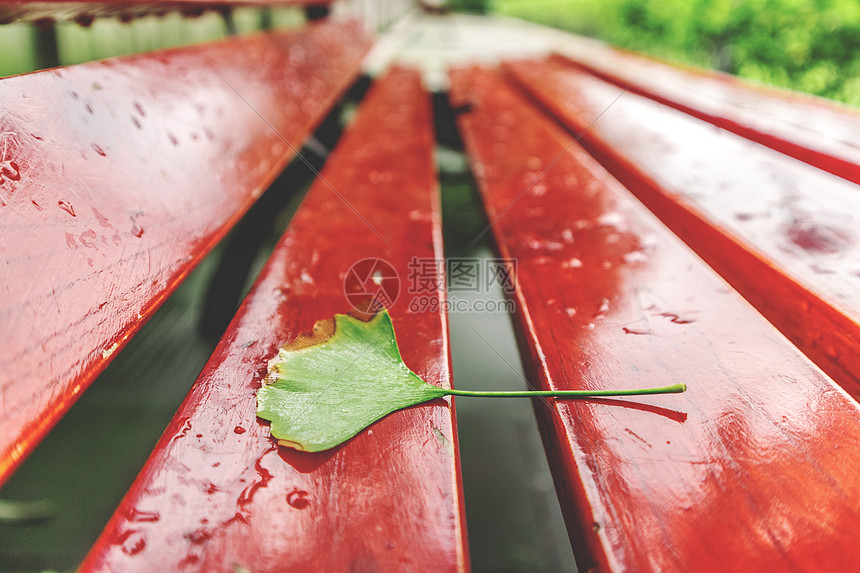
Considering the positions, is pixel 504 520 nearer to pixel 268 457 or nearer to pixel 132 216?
pixel 268 457

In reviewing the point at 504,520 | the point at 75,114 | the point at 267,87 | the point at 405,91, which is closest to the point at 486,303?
the point at 504,520

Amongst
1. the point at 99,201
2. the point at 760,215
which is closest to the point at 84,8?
the point at 99,201

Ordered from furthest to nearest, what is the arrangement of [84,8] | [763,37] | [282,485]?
[763,37], [84,8], [282,485]

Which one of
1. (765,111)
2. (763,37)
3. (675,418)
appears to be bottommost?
(675,418)

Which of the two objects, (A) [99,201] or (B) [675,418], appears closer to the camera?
(B) [675,418]

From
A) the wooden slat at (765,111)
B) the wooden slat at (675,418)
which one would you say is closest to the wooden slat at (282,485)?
the wooden slat at (675,418)

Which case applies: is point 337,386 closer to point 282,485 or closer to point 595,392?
point 282,485
